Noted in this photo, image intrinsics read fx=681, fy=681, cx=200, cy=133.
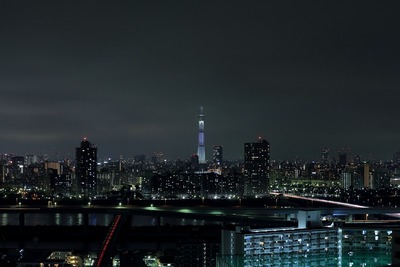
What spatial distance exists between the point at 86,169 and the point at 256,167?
8299mm

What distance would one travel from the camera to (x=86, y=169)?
1238 inches

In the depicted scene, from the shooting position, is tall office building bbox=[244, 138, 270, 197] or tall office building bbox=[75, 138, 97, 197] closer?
tall office building bbox=[75, 138, 97, 197]

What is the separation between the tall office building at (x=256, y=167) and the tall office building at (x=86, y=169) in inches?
282

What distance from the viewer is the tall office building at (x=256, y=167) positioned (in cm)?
3238

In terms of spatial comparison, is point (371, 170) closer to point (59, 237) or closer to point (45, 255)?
point (59, 237)

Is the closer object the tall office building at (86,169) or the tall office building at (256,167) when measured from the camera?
the tall office building at (86,169)

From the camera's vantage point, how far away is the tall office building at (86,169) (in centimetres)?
3088

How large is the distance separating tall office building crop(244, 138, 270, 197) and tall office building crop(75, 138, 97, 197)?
715 cm

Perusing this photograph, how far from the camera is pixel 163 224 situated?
1955 cm

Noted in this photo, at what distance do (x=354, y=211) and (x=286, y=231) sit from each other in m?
7.33

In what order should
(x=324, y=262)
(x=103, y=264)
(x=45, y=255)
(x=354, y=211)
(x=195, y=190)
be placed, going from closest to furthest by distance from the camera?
1. (x=324, y=262)
2. (x=103, y=264)
3. (x=45, y=255)
4. (x=354, y=211)
5. (x=195, y=190)

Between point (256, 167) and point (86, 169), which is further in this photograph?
point (256, 167)

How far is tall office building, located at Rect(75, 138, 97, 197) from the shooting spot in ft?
101

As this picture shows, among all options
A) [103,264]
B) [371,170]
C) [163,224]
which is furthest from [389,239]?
[371,170]
